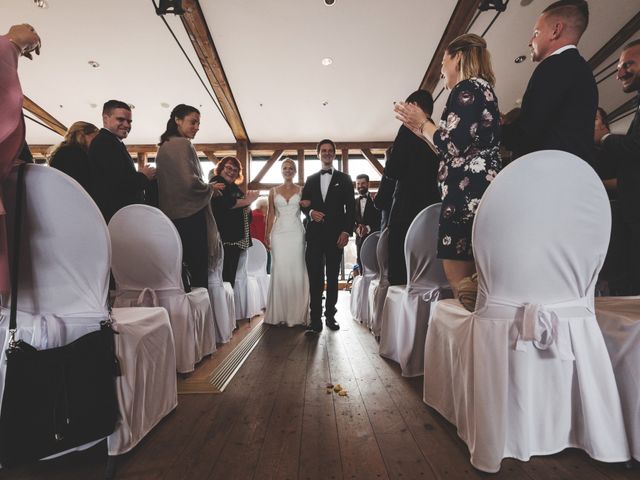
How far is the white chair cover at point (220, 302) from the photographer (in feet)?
7.93

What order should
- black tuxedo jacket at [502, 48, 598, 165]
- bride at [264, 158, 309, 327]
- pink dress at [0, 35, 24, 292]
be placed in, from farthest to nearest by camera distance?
bride at [264, 158, 309, 327] < black tuxedo jacket at [502, 48, 598, 165] < pink dress at [0, 35, 24, 292]

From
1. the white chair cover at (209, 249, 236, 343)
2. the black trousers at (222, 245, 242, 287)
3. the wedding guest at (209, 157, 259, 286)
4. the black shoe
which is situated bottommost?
the black shoe

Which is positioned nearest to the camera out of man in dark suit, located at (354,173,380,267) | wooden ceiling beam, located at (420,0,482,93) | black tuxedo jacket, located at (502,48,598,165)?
black tuxedo jacket, located at (502,48,598,165)

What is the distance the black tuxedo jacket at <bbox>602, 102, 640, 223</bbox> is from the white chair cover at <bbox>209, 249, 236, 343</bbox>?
2348 mm

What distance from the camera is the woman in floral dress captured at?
1274mm

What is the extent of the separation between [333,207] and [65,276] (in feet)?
7.61

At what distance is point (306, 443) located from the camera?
113 cm

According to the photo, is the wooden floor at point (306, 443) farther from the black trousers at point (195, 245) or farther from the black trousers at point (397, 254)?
the black trousers at point (195, 245)

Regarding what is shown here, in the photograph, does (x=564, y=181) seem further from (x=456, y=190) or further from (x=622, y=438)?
(x=622, y=438)

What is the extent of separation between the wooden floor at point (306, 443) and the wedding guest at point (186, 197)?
85cm

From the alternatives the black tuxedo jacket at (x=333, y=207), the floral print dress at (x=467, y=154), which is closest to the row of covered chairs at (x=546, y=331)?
the floral print dress at (x=467, y=154)

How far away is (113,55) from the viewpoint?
571cm

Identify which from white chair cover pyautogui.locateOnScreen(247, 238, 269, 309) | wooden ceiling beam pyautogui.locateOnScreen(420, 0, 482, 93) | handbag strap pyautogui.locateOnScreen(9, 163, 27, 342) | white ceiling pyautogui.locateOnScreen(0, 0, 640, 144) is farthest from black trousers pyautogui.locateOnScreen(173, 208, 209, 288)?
wooden ceiling beam pyautogui.locateOnScreen(420, 0, 482, 93)

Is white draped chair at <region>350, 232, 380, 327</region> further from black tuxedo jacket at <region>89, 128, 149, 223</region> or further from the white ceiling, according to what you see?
the white ceiling
